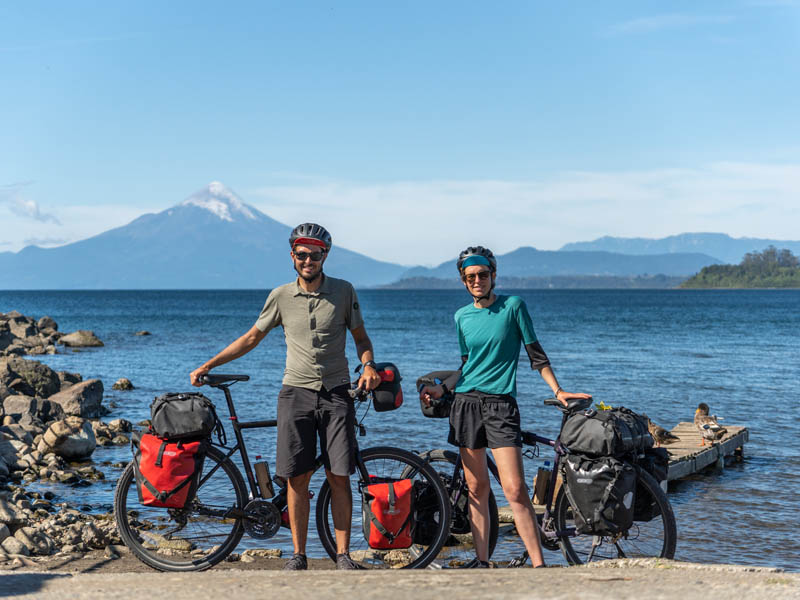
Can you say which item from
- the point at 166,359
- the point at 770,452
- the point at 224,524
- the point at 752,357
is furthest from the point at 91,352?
the point at 224,524

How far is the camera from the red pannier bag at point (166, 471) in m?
6.11

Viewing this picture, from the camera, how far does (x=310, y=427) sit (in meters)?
5.98

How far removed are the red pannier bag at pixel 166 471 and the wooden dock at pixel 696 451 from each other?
882 cm

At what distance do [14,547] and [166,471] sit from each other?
2981 millimetres

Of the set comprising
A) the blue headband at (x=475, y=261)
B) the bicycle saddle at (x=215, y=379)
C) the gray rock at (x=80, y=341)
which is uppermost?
the blue headband at (x=475, y=261)

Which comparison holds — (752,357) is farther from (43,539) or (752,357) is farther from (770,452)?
(43,539)

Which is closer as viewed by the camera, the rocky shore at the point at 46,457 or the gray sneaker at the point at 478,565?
the gray sneaker at the point at 478,565

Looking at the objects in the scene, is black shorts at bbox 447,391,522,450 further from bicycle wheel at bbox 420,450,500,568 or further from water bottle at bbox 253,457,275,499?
water bottle at bbox 253,457,275,499

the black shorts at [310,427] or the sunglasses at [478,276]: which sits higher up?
the sunglasses at [478,276]

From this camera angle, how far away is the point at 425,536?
6309 millimetres

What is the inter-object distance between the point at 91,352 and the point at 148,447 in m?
46.2

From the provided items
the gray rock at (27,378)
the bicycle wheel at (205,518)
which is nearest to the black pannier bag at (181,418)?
the bicycle wheel at (205,518)

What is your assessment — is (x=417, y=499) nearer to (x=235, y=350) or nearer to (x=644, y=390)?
(x=235, y=350)

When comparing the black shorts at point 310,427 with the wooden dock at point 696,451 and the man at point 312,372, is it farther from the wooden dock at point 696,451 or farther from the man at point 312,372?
the wooden dock at point 696,451
